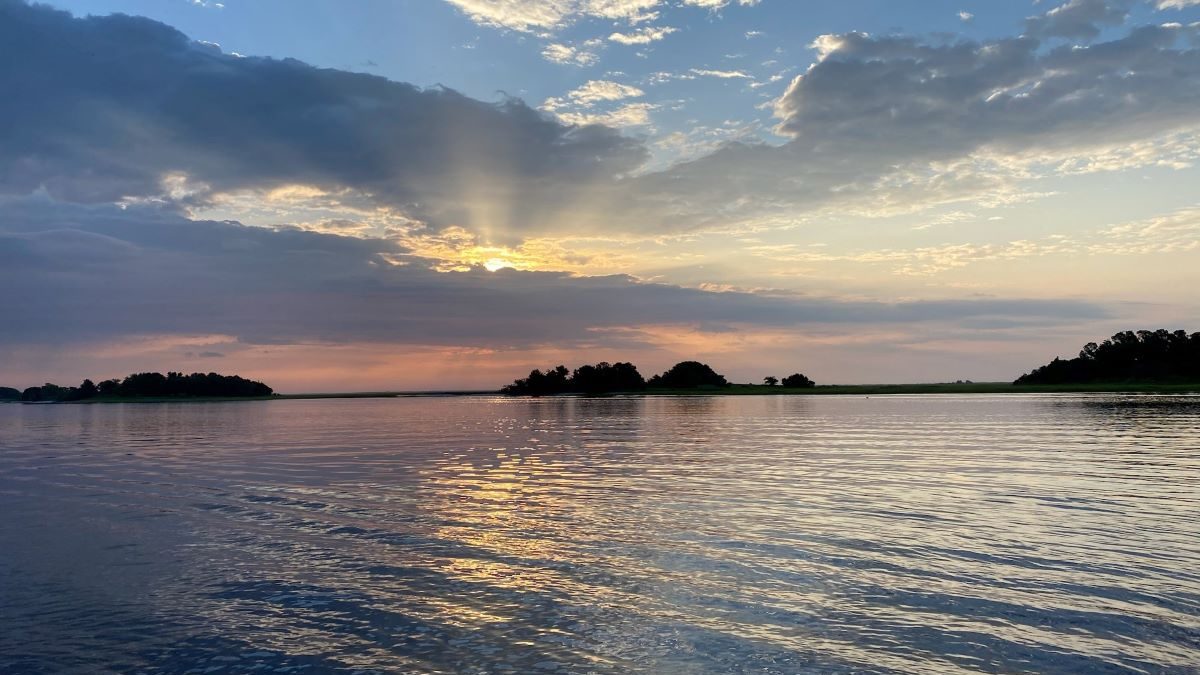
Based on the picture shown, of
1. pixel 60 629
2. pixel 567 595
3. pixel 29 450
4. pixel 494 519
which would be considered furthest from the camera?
pixel 29 450

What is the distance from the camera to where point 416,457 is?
5006 centimetres

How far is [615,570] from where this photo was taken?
1844 cm

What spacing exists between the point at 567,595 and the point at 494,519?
10.0 m

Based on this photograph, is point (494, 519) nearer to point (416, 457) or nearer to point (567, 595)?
point (567, 595)

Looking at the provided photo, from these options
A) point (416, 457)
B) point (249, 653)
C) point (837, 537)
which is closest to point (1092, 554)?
point (837, 537)

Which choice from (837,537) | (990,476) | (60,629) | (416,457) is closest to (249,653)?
(60,629)

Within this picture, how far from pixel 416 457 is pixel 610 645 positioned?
39179 millimetres

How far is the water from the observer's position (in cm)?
1294

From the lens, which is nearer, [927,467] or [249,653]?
[249,653]

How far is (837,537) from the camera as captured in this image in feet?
71.5

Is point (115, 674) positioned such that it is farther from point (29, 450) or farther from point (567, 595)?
point (29, 450)

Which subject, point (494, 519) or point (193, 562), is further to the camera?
point (494, 519)

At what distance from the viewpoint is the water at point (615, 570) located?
12938 millimetres

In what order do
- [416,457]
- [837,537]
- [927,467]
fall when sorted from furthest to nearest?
[416,457], [927,467], [837,537]
